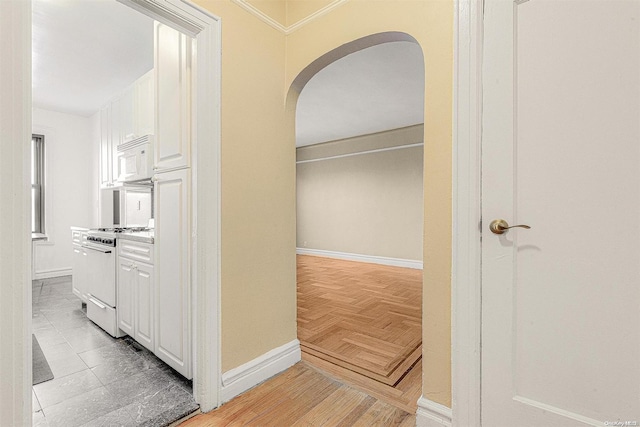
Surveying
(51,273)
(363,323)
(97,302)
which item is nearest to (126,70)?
(97,302)

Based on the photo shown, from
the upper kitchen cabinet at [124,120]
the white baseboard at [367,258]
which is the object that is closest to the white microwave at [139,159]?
the upper kitchen cabinet at [124,120]

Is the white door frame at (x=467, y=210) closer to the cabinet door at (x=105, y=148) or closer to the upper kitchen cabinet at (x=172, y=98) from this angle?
the upper kitchen cabinet at (x=172, y=98)

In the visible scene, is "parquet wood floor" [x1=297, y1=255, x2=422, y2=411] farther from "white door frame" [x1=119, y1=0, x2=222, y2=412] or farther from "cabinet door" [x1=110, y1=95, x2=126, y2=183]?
"cabinet door" [x1=110, y1=95, x2=126, y2=183]

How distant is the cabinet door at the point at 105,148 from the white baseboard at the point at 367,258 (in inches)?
160

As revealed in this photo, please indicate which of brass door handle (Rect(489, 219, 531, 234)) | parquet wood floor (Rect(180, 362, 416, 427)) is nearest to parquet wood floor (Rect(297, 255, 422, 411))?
parquet wood floor (Rect(180, 362, 416, 427))

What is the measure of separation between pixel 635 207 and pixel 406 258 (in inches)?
172

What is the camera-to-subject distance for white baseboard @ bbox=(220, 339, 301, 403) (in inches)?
63.9

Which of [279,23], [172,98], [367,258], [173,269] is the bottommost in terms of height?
[367,258]

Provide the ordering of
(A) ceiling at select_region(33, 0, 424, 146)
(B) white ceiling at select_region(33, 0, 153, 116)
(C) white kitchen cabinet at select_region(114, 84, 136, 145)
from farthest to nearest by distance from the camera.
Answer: (C) white kitchen cabinet at select_region(114, 84, 136, 145) → (A) ceiling at select_region(33, 0, 424, 146) → (B) white ceiling at select_region(33, 0, 153, 116)

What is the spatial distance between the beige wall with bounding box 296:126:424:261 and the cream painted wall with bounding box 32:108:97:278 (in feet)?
13.4

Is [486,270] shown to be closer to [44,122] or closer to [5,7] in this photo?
[5,7]

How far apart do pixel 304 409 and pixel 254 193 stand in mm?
1236

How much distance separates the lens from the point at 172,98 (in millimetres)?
1804

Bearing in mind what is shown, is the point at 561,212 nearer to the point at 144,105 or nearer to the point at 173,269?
the point at 173,269
